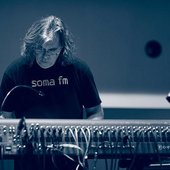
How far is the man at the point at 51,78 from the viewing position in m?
2.35

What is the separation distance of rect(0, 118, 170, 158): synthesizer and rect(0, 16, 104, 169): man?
491mm

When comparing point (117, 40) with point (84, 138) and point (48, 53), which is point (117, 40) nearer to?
point (48, 53)

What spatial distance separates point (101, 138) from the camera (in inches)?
72.5

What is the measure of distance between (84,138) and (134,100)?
193 centimetres

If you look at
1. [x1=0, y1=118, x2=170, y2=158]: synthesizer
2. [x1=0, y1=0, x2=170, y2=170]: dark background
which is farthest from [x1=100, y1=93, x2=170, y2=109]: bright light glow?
[x1=0, y1=118, x2=170, y2=158]: synthesizer

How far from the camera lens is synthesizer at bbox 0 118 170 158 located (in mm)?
1747

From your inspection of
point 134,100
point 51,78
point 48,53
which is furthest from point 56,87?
point 134,100

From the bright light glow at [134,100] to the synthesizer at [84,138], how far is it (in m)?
1.69

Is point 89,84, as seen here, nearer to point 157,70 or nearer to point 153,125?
point 153,125

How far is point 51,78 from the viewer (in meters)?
2.42

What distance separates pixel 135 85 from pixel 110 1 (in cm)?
78

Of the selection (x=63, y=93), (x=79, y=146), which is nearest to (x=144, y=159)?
(x=79, y=146)

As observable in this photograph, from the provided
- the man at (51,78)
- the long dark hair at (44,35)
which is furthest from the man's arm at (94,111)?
the long dark hair at (44,35)

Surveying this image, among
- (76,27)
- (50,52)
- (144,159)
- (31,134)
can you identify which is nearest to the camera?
(31,134)
